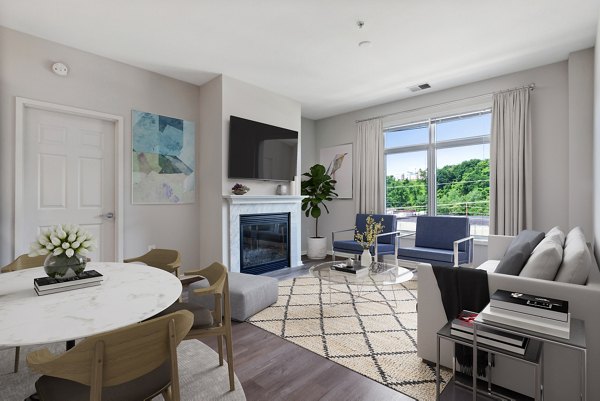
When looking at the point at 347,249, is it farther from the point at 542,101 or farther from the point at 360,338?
the point at 542,101

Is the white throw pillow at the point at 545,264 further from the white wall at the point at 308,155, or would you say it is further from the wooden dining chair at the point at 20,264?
the white wall at the point at 308,155

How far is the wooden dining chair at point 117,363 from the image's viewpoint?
0.94 m

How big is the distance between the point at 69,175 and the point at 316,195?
141 inches

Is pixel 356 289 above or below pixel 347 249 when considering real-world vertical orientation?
below

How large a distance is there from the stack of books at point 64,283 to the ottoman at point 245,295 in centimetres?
117

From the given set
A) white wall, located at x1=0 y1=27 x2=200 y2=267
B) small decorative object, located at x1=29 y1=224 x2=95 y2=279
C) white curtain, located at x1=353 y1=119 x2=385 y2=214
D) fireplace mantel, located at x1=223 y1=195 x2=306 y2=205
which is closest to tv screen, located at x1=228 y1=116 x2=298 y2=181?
fireplace mantel, located at x1=223 y1=195 x2=306 y2=205

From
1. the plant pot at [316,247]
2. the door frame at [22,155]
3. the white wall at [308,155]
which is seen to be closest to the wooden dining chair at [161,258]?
the door frame at [22,155]

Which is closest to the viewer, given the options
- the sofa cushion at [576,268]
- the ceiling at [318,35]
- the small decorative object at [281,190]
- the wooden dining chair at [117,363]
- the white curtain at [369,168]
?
the wooden dining chair at [117,363]

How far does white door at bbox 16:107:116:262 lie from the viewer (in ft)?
10.2

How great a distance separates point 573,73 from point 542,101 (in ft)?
1.31

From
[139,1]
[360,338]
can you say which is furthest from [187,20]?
[360,338]

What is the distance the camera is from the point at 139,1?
2531mm

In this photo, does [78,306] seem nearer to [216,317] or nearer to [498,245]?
[216,317]

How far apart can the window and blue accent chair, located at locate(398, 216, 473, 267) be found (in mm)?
543
